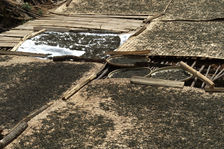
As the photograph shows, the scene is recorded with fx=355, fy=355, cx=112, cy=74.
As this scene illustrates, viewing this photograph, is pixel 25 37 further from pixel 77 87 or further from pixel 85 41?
pixel 77 87

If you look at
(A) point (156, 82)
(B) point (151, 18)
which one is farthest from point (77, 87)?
(B) point (151, 18)

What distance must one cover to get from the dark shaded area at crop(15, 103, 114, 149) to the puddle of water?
306cm

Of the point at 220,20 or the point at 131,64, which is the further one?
the point at 220,20

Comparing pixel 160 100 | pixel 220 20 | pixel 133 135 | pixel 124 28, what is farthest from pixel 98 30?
pixel 133 135

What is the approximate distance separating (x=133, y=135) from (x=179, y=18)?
628 cm

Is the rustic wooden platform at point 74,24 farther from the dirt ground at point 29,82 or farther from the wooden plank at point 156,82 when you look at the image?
the wooden plank at point 156,82

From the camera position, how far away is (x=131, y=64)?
766 centimetres

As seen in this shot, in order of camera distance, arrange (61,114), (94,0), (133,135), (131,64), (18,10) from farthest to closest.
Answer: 1. (94,0)
2. (18,10)
3. (131,64)
4. (61,114)
5. (133,135)

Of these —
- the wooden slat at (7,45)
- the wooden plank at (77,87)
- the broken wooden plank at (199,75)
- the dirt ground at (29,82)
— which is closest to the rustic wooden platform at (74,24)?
the wooden slat at (7,45)

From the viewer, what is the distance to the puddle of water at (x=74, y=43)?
9000mm

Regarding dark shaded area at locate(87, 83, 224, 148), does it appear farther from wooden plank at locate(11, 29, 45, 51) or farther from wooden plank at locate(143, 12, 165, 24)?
wooden plank at locate(143, 12, 165, 24)

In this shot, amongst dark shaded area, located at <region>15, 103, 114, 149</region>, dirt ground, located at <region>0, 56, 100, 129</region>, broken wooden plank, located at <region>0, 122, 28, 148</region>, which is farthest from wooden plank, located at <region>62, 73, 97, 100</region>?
broken wooden plank, located at <region>0, 122, 28, 148</region>

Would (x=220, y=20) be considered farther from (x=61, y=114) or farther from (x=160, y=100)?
(x=61, y=114)

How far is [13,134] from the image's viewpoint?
5.39m
